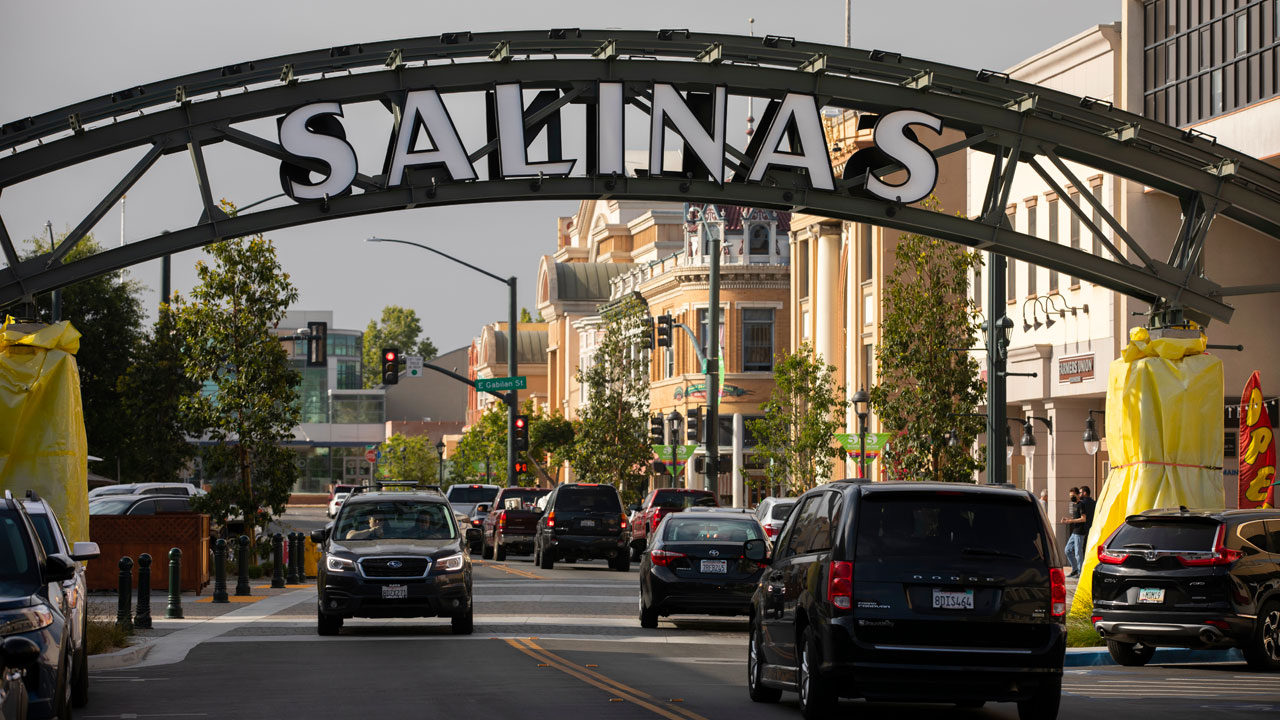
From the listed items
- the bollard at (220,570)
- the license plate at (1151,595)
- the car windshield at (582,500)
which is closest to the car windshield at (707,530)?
the license plate at (1151,595)

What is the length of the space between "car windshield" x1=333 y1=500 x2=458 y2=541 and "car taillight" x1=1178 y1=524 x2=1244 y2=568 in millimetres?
8915

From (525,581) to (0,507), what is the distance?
21658 millimetres

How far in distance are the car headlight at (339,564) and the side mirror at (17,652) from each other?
1060 cm

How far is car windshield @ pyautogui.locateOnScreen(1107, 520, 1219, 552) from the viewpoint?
18938 mm

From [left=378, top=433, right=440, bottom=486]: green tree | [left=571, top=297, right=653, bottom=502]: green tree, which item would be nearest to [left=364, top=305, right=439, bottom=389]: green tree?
[left=378, top=433, right=440, bottom=486]: green tree

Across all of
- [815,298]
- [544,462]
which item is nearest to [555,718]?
[815,298]

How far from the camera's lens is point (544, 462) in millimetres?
104375

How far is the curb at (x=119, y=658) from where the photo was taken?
17.9m

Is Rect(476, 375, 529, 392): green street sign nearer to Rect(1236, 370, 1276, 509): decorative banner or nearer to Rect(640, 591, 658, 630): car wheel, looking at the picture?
Rect(1236, 370, 1276, 509): decorative banner

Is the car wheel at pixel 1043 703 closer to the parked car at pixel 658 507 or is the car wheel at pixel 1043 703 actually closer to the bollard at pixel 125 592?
the bollard at pixel 125 592

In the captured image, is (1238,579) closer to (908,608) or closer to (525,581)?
(908,608)

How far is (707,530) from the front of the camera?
23547mm

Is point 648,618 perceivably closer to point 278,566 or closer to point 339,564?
point 339,564

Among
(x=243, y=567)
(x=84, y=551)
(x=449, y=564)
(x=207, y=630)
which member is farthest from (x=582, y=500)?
(x=84, y=551)
